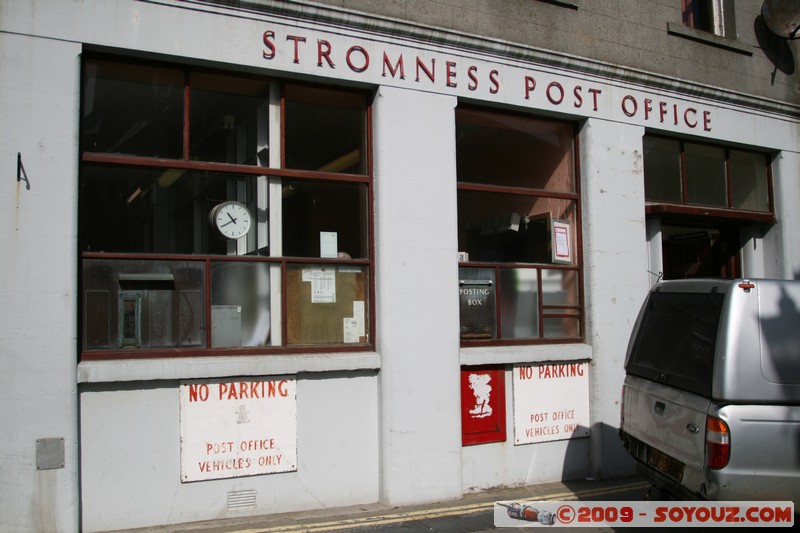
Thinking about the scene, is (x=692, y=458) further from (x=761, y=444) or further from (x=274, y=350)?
(x=274, y=350)

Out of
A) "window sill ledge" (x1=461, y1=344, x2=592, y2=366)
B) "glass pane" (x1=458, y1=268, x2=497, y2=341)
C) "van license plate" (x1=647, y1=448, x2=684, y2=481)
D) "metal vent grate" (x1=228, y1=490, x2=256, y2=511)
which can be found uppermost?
"glass pane" (x1=458, y1=268, x2=497, y2=341)

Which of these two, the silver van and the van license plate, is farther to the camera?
the van license plate

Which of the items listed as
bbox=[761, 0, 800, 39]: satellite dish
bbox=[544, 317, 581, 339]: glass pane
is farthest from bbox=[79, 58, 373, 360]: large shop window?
bbox=[761, 0, 800, 39]: satellite dish

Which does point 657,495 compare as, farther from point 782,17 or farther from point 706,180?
point 782,17

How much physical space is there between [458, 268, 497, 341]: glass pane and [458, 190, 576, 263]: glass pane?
0.24 m

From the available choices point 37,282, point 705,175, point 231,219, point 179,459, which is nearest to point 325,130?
point 231,219

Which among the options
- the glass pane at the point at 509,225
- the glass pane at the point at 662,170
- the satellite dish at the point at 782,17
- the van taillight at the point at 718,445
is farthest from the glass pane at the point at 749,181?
the van taillight at the point at 718,445

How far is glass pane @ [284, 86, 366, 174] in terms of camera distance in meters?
7.59

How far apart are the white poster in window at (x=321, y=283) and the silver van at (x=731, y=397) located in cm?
337

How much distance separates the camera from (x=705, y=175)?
10547mm

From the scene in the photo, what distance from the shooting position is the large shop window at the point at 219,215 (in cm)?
666

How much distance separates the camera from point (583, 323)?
9.02 meters

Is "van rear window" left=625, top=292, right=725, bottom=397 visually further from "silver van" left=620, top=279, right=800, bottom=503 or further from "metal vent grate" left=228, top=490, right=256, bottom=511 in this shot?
"metal vent grate" left=228, top=490, right=256, bottom=511

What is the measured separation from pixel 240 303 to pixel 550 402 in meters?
3.91
